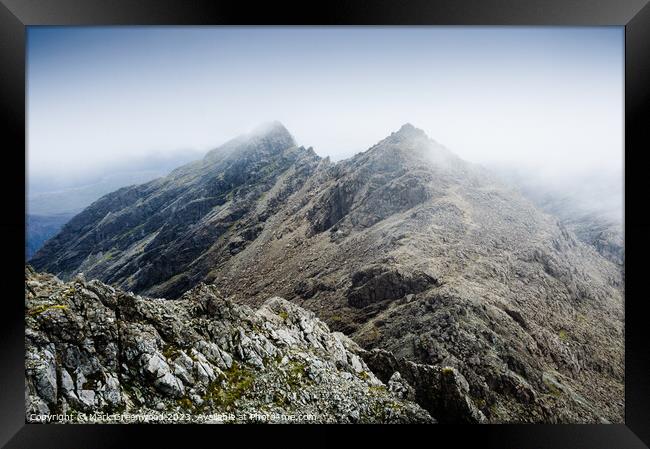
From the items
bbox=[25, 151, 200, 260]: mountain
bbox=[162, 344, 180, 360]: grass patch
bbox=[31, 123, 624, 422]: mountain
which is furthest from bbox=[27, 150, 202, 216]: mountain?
bbox=[162, 344, 180, 360]: grass patch

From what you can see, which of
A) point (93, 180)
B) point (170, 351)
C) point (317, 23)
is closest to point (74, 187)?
point (93, 180)

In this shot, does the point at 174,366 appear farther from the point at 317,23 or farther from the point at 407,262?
the point at 407,262

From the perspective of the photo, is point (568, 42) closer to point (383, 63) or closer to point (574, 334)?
point (383, 63)

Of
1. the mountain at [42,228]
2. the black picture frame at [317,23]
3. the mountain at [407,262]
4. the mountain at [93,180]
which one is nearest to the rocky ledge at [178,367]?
the black picture frame at [317,23]

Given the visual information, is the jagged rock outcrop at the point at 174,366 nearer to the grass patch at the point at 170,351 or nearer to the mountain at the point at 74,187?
the grass patch at the point at 170,351
